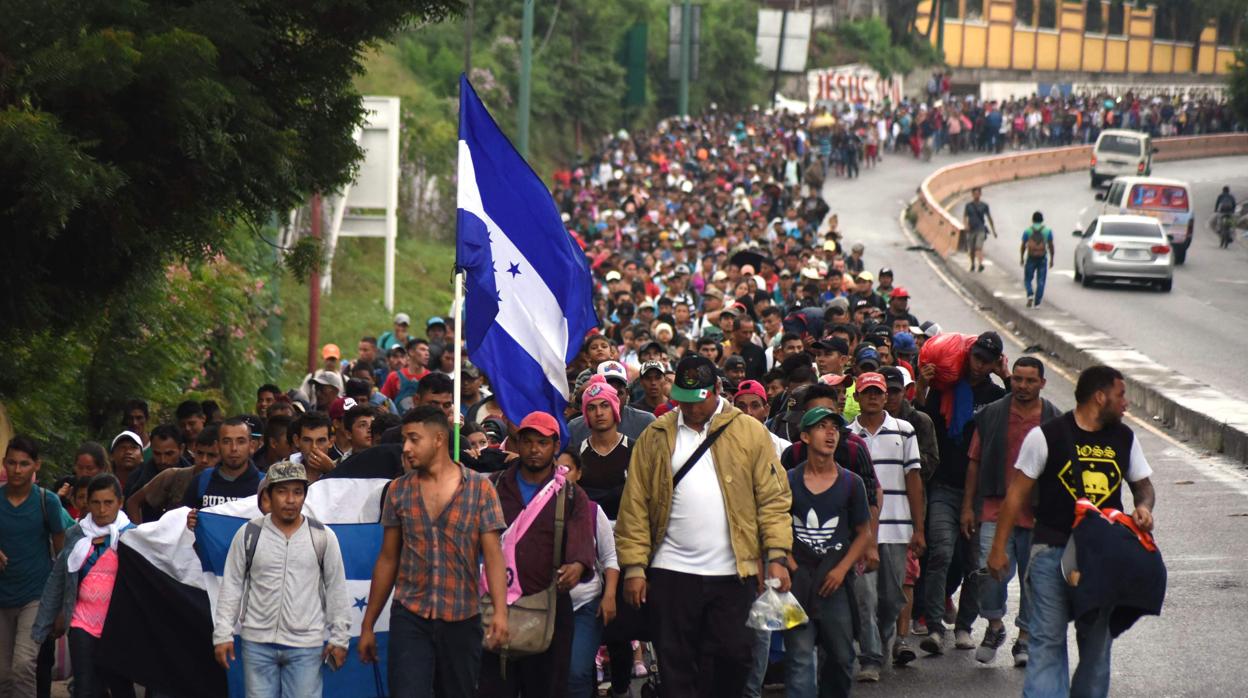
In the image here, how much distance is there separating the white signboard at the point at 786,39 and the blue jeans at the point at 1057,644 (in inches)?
2344

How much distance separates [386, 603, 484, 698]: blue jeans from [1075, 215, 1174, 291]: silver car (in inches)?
1111

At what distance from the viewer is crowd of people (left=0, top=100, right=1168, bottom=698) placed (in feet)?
27.2

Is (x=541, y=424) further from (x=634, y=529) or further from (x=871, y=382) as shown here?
(x=871, y=382)

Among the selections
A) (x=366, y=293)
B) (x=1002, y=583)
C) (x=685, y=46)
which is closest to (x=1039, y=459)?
(x=1002, y=583)

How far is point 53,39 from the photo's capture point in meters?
8.99

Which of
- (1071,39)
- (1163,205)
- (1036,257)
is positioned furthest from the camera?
(1071,39)

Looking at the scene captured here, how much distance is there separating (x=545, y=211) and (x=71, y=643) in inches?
128

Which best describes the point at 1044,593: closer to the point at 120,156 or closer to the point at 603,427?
the point at 603,427

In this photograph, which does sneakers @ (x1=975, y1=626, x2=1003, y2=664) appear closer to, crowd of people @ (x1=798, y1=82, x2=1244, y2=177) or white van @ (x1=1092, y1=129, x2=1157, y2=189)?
white van @ (x1=1092, y1=129, x2=1157, y2=189)

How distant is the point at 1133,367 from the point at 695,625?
16.3m

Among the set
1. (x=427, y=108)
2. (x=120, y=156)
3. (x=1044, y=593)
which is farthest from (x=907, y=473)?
(x=427, y=108)

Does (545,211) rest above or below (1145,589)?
above

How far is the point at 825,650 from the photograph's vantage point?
9.40 m

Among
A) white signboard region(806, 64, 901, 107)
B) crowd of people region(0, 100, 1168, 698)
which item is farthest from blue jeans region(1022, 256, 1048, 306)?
white signboard region(806, 64, 901, 107)
